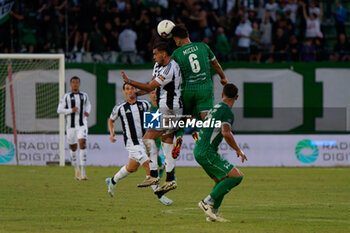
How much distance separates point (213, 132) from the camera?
400 inches

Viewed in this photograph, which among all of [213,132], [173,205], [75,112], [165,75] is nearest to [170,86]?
[165,75]

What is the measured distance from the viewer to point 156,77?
11.9 metres

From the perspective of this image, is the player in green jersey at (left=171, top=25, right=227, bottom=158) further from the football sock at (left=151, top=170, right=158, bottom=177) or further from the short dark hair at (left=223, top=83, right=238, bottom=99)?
the short dark hair at (left=223, top=83, right=238, bottom=99)

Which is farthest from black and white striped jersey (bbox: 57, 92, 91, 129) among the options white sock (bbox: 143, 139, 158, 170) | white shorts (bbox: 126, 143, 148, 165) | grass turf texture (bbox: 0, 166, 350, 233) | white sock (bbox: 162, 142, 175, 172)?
white sock (bbox: 162, 142, 175, 172)

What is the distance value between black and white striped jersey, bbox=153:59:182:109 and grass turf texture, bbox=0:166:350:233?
173cm

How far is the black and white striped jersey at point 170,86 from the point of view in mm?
12000

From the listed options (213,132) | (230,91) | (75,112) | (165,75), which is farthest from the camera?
(75,112)

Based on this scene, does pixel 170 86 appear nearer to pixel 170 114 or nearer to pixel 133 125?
pixel 170 114

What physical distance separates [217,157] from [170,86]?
2354 mm

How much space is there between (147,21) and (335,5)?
7104 mm

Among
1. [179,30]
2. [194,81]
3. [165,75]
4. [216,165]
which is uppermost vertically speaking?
[179,30]

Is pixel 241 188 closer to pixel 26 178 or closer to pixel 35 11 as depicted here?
pixel 26 178

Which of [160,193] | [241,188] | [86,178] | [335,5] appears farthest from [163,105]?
[335,5]

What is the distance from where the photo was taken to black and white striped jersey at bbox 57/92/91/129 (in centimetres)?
1983
